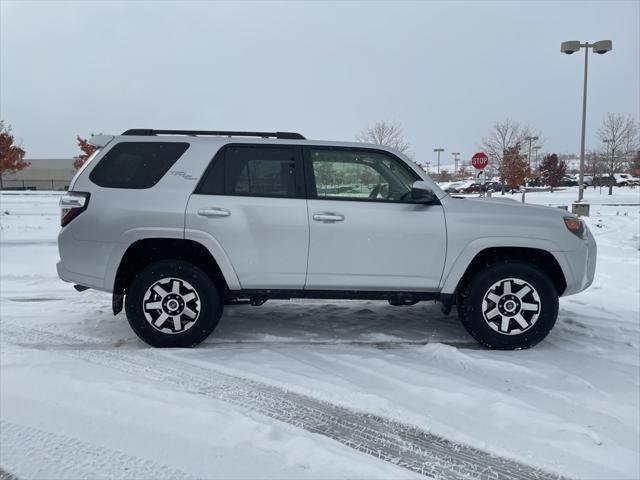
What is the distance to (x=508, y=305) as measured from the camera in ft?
15.2

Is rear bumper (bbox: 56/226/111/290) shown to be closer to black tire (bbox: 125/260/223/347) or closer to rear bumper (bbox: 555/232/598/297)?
black tire (bbox: 125/260/223/347)

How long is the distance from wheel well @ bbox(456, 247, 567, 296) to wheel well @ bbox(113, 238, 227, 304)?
2278 mm

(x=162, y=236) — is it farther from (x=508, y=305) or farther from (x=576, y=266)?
(x=576, y=266)

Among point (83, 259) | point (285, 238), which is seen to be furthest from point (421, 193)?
point (83, 259)

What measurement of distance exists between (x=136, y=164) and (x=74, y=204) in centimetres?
65

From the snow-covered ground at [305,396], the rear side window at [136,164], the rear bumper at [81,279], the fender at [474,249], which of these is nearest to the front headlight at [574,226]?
the fender at [474,249]

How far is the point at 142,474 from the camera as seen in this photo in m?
2.67

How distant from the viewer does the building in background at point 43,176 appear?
216 ft

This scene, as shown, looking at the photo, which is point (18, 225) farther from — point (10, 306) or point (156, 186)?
point (156, 186)

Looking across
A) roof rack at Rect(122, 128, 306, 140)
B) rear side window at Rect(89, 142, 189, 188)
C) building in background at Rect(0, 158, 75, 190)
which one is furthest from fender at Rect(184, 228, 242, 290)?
building in background at Rect(0, 158, 75, 190)

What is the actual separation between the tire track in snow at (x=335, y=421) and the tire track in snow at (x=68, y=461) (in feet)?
2.76

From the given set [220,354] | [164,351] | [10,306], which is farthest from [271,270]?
[10,306]

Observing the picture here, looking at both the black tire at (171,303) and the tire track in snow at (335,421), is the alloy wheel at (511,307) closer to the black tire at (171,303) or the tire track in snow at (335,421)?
the tire track in snow at (335,421)

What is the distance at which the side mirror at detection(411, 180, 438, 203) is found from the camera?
4492 millimetres
